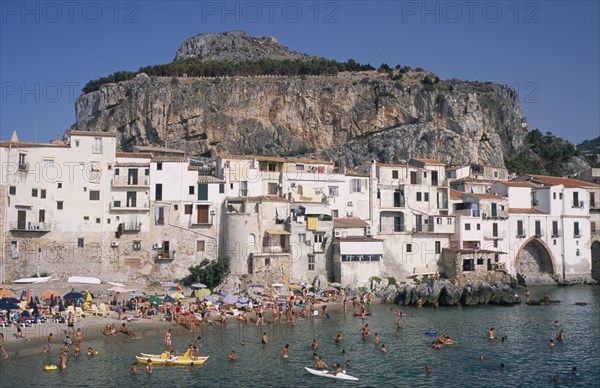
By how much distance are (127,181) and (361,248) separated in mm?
20493

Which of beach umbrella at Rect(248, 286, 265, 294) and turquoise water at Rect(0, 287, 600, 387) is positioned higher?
beach umbrella at Rect(248, 286, 265, 294)

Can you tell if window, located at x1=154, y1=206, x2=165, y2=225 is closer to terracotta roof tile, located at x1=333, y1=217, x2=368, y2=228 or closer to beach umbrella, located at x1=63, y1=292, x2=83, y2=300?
beach umbrella, located at x1=63, y1=292, x2=83, y2=300

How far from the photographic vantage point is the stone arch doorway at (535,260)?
59.8 m

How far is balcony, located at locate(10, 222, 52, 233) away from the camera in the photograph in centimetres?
4550

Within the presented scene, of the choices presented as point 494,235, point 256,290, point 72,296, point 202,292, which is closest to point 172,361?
point 72,296

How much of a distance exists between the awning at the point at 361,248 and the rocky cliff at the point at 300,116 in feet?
140

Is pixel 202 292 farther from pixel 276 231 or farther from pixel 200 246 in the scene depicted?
pixel 276 231

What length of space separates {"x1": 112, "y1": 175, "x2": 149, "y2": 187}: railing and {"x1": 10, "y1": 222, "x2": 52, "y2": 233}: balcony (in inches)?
242

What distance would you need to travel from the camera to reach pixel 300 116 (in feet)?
338

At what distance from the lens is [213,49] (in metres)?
146

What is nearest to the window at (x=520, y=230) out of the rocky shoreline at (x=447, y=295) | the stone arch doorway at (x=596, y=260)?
the stone arch doorway at (x=596, y=260)

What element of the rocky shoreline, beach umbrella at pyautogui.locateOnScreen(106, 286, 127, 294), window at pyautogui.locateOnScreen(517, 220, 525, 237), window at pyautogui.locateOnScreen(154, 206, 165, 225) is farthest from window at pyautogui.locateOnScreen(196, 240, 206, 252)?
window at pyautogui.locateOnScreen(517, 220, 525, 237)

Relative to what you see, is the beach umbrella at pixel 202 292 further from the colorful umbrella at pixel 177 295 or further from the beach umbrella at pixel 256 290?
the beach umbrella at pixel 256 290

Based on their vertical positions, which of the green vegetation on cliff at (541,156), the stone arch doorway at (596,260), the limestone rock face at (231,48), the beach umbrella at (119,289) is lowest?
the beach umbrella at (119,289)
